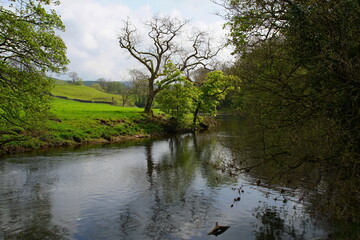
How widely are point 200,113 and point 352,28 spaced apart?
43.9 m

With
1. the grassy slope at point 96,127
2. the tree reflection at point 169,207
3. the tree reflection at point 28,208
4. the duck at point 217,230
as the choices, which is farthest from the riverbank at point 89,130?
the duck at point 217,230

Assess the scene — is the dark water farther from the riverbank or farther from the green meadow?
the green meadow

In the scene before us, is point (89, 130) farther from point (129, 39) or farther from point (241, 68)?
point (241, 68)

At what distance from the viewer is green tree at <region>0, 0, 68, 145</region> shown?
16047 mm

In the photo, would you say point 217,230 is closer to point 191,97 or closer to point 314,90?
point 314,90

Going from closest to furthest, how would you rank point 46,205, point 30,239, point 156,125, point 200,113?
point 30,239
point 46,205
point 156,125
point 200,113

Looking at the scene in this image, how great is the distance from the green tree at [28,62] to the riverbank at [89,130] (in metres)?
3.42

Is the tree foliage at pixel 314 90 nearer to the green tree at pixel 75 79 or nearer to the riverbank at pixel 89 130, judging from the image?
the riverbank at pixel 89 130

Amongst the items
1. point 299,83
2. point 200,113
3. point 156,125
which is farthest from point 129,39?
point 299,83

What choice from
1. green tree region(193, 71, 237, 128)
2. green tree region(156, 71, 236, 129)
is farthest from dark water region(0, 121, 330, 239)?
green tree region(193, 71, 237, 128)

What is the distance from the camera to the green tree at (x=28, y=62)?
16.0 meters

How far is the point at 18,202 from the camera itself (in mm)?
11984

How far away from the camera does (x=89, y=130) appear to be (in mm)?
31531

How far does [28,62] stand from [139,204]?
11445mm
